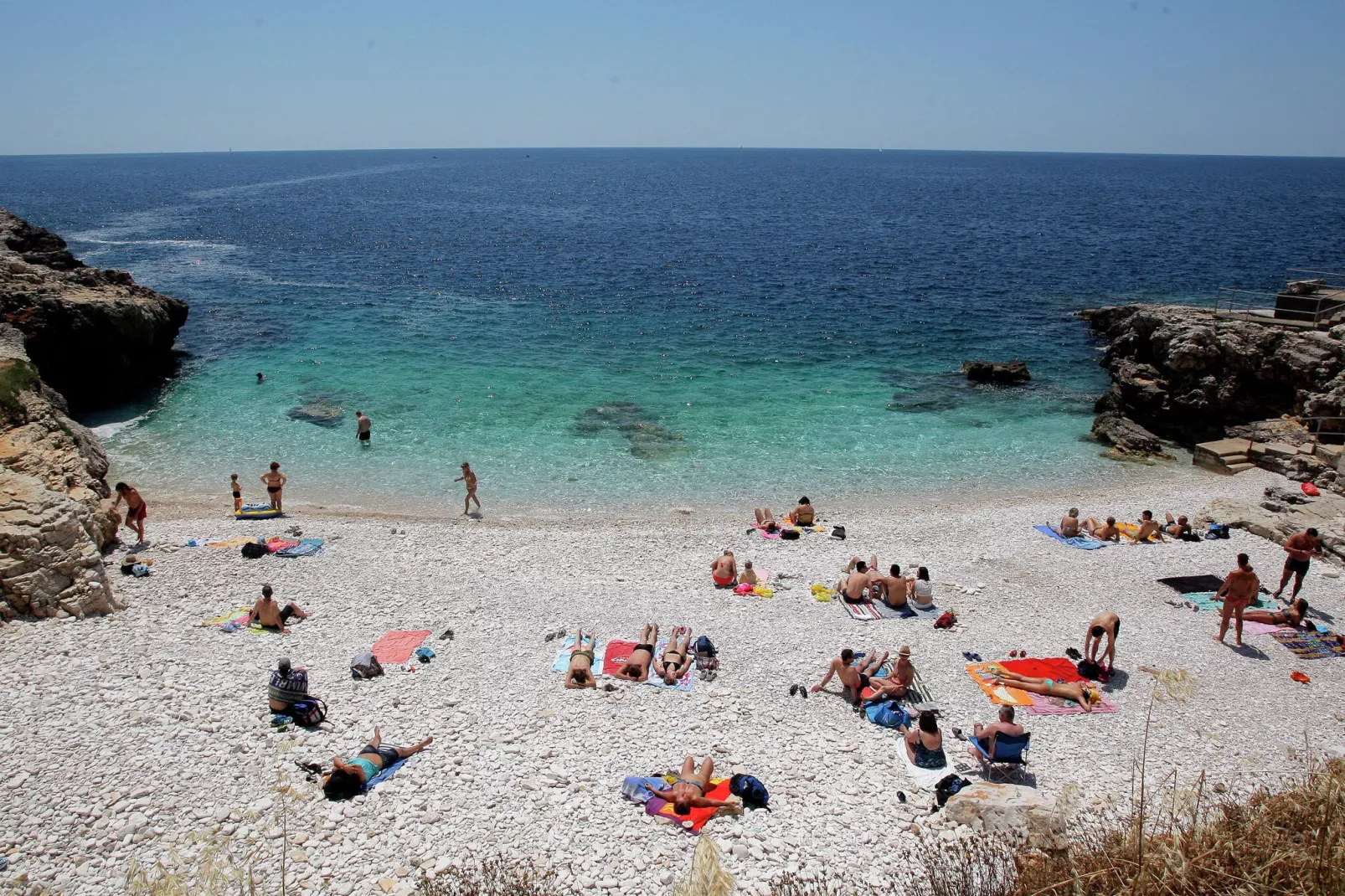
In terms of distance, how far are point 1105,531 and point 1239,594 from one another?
5229 mm

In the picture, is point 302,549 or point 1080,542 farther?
point 1080,542

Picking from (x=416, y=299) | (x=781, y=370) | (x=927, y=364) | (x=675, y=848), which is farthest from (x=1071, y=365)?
(x=416, y=299)

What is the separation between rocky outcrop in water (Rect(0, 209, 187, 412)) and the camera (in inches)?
1115

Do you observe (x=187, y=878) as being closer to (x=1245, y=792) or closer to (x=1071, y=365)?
(x=1245, y=792)

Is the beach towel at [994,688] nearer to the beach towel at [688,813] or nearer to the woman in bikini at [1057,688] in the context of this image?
the woman in bikini at [1057,688]

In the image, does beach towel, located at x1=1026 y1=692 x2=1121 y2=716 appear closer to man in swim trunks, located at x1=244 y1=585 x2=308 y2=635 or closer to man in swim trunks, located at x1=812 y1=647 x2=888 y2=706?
man in swim trunks, located at x1=812 y1=647 x2=888 y2=706

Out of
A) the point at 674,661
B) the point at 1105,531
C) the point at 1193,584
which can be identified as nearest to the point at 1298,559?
the point at 1193,584

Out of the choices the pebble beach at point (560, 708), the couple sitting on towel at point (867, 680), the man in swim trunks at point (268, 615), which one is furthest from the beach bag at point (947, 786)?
the man in swim trunks at point (268, 615)

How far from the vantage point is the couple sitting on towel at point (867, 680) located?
12703 mm

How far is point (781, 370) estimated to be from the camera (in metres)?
35.9

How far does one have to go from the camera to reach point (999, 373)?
3403 centimetres

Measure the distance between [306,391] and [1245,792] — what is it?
3278 cm

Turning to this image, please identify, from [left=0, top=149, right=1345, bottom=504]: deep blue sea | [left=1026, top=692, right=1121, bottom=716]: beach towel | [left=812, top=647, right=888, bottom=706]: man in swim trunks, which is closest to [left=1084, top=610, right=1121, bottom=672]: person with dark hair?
[left=1026, top=692, right=1121, bottom=716]: beach towel

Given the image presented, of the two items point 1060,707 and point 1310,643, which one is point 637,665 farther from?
point 1310,643
